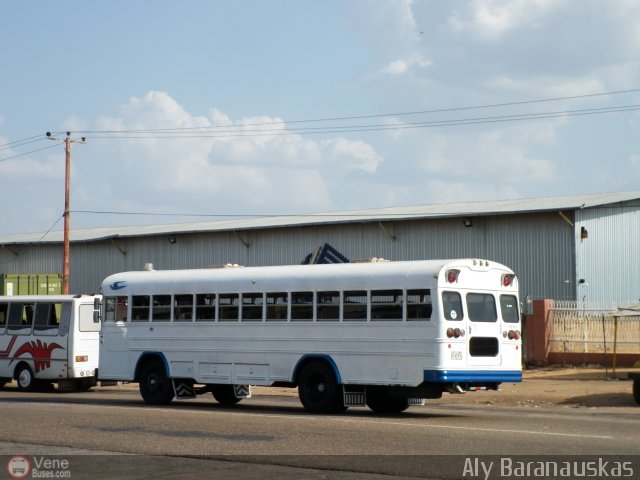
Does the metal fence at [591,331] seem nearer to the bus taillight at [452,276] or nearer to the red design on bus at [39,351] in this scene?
the bus taillight at [452,276]

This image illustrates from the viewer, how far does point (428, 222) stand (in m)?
43.9

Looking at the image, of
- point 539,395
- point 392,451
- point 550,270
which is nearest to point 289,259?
point 550,270

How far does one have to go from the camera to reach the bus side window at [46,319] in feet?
96.6

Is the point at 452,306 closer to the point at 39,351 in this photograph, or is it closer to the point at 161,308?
the point at 161,308

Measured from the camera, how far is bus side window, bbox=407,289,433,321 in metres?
18.6

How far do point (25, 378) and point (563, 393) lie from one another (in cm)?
1448

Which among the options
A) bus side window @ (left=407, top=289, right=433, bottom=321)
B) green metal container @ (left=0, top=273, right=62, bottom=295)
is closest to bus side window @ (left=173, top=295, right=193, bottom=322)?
bus side window @ (left=407, top=289, right=433, bottom=321)

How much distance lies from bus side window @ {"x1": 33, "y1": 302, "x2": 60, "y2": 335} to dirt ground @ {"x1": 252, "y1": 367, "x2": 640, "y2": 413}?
5.74 m

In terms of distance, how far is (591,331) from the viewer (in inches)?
1307

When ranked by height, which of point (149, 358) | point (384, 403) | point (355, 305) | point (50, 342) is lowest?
point (384, 403)

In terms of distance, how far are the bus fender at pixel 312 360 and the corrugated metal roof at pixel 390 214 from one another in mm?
21556

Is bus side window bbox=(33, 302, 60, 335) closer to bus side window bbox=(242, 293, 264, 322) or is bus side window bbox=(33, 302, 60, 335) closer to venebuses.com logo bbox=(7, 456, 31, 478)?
bus side window bbox=(242, 293, 264, 322)

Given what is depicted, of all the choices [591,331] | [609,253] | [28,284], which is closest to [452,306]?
[591,331]

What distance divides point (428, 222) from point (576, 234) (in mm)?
6594
